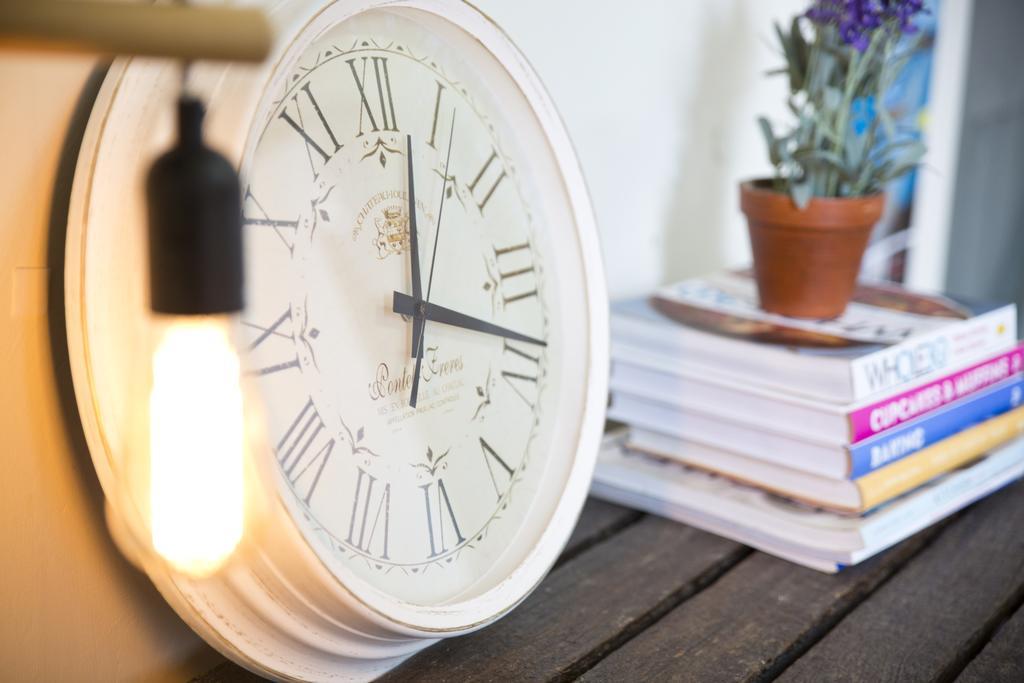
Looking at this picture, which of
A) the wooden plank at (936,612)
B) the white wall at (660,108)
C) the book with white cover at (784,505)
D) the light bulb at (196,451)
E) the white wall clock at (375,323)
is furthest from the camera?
the white wall at (660,108)

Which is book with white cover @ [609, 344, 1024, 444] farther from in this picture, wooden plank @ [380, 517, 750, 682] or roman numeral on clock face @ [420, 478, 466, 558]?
roman numeral on clock face @ [420, 478, 466, 558]

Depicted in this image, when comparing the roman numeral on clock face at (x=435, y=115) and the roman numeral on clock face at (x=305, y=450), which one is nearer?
the roman numeral on clock face at (x=305, y=450)

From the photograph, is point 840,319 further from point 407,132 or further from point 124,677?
point 124,677

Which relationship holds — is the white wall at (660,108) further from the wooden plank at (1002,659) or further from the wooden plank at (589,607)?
the wooden plank at (1002,659)

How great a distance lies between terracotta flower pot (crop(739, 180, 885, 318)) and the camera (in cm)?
108

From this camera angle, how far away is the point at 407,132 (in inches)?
28.7

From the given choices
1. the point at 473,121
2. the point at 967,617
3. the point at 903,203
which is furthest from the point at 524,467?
the point at 903,203

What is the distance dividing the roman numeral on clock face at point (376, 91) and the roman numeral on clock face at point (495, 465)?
0.80 ft

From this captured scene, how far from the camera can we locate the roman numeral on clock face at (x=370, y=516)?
679mm

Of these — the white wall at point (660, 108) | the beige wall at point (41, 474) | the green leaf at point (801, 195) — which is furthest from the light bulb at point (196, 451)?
the green leaf at point (801, 195)

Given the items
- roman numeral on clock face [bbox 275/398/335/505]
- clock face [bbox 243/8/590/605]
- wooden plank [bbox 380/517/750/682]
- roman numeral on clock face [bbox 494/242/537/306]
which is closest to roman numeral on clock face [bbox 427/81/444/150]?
clock face [bbox 243/8/590/605]

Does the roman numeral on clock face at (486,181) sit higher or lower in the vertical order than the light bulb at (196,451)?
higher

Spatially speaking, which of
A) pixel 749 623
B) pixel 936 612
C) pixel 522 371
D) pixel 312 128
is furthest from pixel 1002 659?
pixel 312 128

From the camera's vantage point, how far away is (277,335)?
2.08ft
